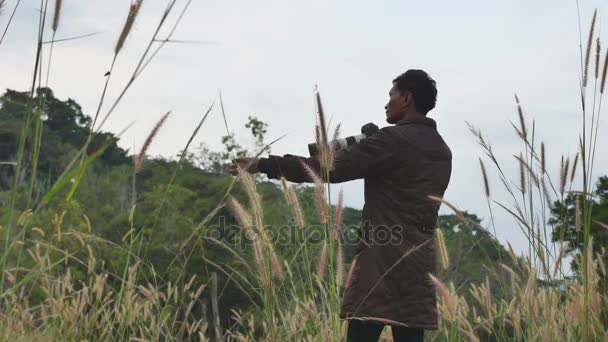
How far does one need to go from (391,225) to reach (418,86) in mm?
723

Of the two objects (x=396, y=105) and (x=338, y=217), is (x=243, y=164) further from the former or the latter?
(x=396, y=105)

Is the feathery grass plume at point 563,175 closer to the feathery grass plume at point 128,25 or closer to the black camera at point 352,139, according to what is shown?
the black camera at point 352,139

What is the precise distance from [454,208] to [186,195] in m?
34.7

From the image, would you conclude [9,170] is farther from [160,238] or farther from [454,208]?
[454,208]

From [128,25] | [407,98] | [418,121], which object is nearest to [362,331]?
[418,121]

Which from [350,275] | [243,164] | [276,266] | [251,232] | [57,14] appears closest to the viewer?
[57,14]

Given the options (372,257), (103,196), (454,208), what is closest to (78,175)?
(454,208)

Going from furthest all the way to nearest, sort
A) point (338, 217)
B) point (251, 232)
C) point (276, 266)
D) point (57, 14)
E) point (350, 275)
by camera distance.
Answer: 1. point (350, 275)
2. point (338, 217)
3. point (276, 266)
4. point (251, 232)
5. point (57, 14)

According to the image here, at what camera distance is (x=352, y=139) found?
143 inches

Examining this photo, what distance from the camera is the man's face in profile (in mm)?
3730

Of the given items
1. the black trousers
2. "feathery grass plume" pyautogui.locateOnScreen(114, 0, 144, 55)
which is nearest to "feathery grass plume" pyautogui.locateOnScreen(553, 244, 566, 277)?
the black trousers

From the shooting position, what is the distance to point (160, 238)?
33.4 meters

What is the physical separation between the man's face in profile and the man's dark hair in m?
0.02

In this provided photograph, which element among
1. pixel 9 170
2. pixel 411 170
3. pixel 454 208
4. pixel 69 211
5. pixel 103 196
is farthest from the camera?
pixel 9 170
